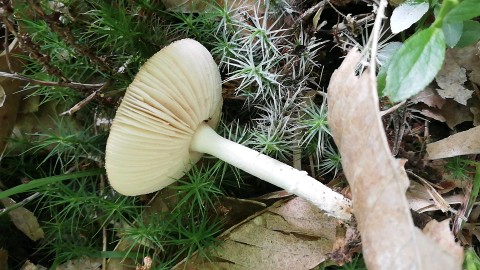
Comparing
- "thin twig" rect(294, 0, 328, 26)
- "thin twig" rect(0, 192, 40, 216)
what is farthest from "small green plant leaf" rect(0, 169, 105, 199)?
"thin twig" rect(294, 0, 328, 26)

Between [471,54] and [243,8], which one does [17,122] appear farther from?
[471,54]

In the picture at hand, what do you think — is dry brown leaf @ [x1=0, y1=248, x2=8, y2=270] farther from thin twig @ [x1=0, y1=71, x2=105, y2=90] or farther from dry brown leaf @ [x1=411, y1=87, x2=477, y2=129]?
dry brown leaf @ [x1=411, y1=87, x2=477, y2=129]

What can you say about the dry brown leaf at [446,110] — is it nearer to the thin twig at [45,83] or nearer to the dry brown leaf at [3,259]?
the thin twig at [45,83]

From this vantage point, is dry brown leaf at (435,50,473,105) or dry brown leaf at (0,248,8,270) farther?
dry brown leaf at (0,248,8,270)

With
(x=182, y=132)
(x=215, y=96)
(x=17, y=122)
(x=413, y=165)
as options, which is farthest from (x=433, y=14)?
(x=17, y=122)

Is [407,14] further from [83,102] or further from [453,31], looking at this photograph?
[83,102]

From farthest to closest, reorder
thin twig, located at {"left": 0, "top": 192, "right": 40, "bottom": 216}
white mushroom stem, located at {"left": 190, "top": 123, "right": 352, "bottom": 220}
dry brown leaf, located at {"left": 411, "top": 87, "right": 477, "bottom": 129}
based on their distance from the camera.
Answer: thin twig, located at {"left": 0, "top": 192, "right": 40, "bottom": 216} → dry brown leaf, located at {"left": 411, "top": 87, "right": 477, "bottom": 129} → white mushroom stem, located at {"left": 190, "top": 123, "right": 352, "bottom": 220}
